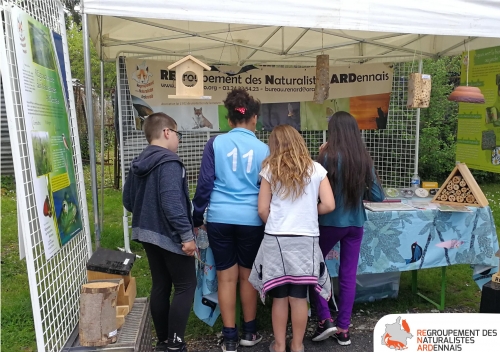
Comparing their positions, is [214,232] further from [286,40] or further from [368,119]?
[368,119]

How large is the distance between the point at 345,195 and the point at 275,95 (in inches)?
109

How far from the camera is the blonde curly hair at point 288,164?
234 cm

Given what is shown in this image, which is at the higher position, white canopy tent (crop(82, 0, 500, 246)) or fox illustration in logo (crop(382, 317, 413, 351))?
white canopy tent (crop(82, 0, 500, 246))

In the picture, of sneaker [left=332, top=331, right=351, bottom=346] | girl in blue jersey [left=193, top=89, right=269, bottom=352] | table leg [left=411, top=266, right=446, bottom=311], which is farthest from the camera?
table leg [left=411, top=266, right=446, bottom=311]

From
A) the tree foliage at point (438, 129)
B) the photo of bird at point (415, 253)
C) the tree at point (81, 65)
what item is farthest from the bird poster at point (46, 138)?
the tree foliage at point (438, 129)

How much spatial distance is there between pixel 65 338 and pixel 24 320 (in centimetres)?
137

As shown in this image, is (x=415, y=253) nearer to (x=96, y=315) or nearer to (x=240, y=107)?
(x=240, y=107)

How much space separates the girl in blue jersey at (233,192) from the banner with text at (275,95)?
88.3 inches

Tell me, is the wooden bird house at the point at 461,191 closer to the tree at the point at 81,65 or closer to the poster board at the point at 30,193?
the poster board at the point at 30,193

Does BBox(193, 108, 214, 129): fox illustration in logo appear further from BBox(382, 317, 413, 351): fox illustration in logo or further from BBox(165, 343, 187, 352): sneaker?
BBox(382, 317, 413, 351): fox illustration in logo

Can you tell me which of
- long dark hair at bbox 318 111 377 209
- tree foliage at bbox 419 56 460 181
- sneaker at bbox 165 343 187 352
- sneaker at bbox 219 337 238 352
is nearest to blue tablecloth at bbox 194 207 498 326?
long dark hair at bbox 318 111 377 209

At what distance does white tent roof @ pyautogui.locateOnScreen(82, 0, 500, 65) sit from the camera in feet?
7.91

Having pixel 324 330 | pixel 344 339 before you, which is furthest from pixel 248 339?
pixel 344 339

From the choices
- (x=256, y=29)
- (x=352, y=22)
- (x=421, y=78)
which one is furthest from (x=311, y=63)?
(x=352, y=22)
